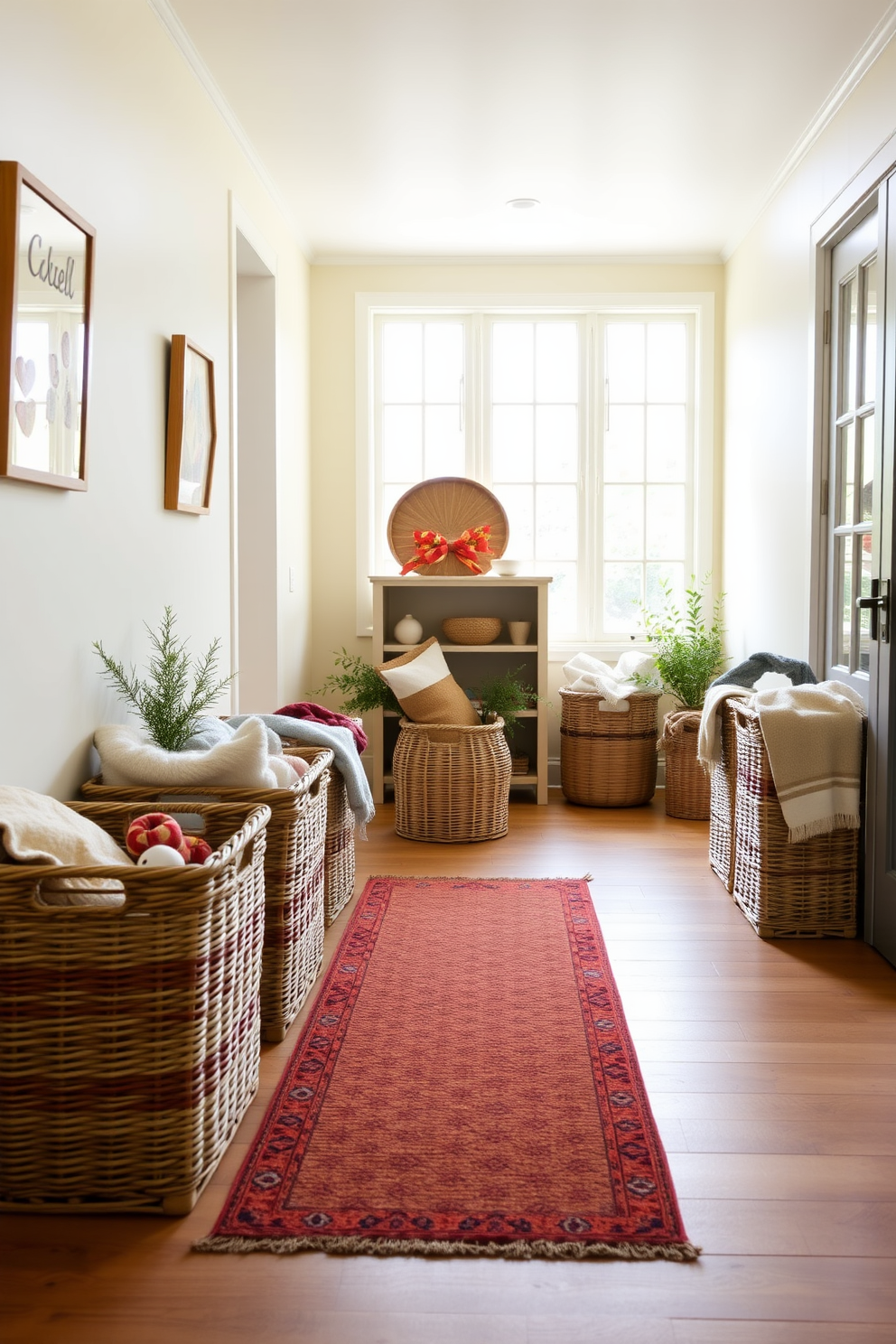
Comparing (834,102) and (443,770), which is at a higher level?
(834,102)

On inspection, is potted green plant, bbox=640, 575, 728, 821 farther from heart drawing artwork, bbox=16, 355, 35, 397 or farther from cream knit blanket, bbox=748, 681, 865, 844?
heart drawing artwork, bbox=16, 355, 35, 397

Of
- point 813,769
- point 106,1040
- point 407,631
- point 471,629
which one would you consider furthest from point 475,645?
point 106,1040

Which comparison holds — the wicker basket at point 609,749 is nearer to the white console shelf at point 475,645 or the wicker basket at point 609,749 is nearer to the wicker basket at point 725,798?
the white console shelf at point 475,645

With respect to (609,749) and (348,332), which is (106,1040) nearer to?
(609,749)

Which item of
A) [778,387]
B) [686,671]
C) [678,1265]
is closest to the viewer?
[678,1265]

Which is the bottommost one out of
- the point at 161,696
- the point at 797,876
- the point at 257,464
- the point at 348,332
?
the point at 797,876

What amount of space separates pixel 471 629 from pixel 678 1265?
11.8 ft

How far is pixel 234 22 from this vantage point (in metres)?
3.04

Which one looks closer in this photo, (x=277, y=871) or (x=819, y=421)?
(x=277, y=871)

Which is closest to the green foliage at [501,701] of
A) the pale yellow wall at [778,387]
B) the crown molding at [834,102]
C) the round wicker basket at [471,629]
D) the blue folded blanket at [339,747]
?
the round wicker basket at [471,629]

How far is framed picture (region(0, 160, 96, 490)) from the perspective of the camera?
1.97 meters

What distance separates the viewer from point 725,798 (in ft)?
11.7

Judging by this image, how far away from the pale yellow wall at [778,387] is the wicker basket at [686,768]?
45 centimetres

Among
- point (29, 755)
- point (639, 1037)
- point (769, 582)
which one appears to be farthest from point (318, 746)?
point (769, 582)
